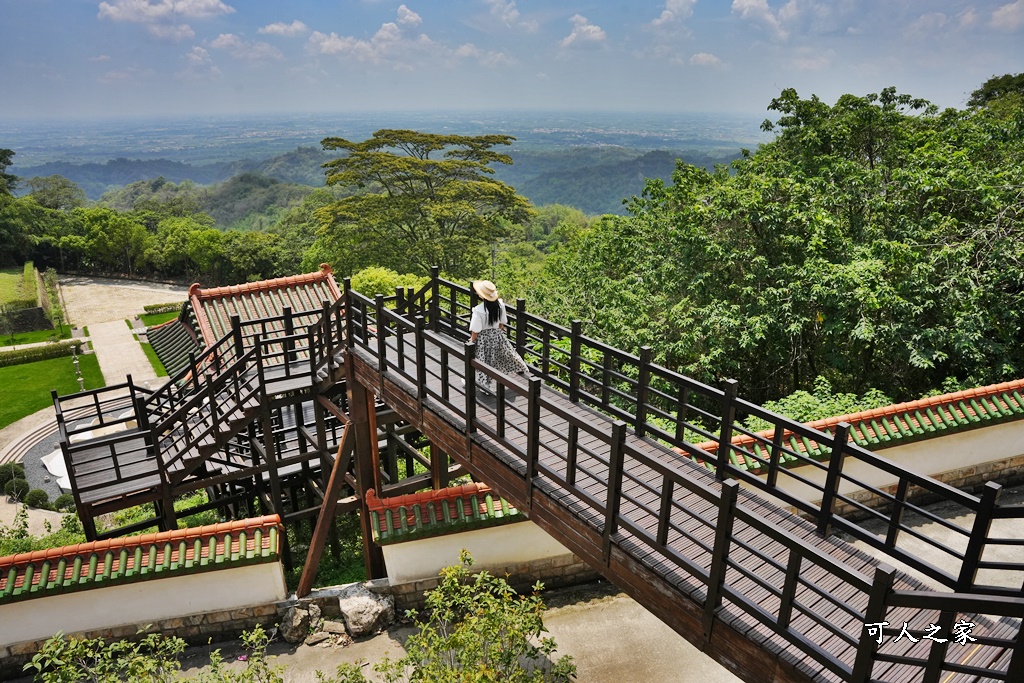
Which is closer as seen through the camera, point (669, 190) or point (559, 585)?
point (559, 585)

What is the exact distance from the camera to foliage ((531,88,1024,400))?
11406 mm

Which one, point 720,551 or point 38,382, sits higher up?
point 720,551

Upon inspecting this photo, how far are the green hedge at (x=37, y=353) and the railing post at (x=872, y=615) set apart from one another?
39.3 metres

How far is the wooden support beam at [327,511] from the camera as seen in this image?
8844mm

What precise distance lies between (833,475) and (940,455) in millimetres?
6542

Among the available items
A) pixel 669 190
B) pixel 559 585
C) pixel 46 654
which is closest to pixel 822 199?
pixel 669 190

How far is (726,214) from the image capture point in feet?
45.0

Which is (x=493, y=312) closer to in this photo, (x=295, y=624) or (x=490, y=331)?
(x=490, y=331)

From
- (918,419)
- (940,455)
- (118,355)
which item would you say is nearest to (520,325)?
(918,419)

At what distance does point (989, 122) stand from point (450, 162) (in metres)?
25.8

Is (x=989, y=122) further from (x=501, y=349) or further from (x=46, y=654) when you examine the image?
(x=46, y=654)

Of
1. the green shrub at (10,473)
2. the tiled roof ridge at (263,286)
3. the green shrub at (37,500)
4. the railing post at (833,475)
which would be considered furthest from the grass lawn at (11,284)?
the railing post at (833,475)

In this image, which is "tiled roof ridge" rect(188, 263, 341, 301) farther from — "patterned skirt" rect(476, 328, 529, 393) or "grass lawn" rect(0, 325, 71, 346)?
"grass lawn" rect(0, 325, 71, 346)

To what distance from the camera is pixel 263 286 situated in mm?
15484
